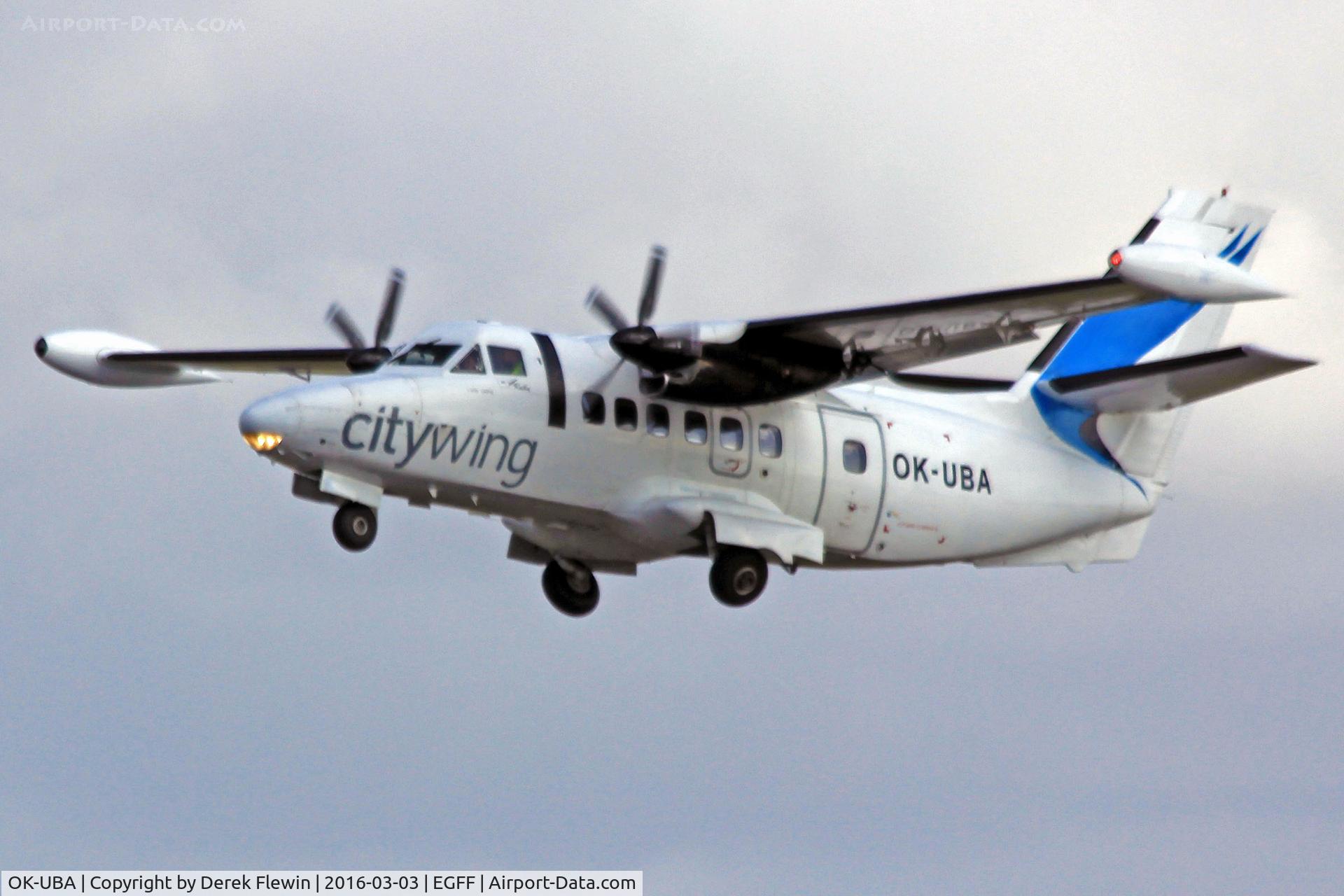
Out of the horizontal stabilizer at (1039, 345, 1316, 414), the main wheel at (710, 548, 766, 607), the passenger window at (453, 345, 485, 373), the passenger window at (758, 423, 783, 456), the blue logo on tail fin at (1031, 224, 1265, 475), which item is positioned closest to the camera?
the passenger window at (453, 345, 485, 373)

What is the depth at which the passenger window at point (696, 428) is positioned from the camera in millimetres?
21141

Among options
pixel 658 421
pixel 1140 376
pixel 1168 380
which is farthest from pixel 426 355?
pixel 1168 380

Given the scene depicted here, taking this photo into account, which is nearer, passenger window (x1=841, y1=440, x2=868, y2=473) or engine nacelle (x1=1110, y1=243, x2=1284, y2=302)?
engine nacelle (x1=1110, y1=243, x2=1284, y2=302)

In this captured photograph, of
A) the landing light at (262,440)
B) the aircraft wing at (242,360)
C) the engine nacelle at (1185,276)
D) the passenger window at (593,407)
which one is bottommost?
the landing light at (262,440)

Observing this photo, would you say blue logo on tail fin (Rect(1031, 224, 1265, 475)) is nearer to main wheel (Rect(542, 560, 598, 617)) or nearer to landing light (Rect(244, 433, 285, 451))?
main wheel (Rect(542, 560, 598, 617))

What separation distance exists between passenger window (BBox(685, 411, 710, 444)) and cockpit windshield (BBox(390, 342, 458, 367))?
2.56 m

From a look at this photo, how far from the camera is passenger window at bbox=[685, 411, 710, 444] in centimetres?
2114

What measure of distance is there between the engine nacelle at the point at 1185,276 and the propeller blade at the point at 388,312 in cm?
849

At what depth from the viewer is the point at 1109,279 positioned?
1870cm

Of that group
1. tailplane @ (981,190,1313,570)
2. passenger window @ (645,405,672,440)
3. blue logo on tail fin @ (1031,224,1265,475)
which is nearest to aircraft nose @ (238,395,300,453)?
passenger window @ (645,405,672,440)

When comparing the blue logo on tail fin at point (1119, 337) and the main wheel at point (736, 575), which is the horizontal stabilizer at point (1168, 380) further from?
the main wheel at point (736, 575)

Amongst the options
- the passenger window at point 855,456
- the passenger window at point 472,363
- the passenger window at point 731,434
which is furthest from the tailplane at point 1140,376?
the passenger window at point 472,363

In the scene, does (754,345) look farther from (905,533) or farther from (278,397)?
(278,397)

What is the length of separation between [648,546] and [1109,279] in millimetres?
5666
